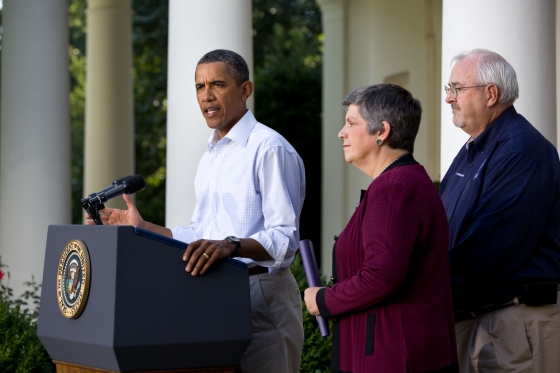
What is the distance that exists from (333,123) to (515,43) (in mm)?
9740

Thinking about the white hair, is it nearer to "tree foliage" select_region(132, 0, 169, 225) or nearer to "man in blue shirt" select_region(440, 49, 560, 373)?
"man in blue shirt" select_region(440, 49, 560, 373)

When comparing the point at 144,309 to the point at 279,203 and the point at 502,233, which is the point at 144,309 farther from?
the point at 502,233

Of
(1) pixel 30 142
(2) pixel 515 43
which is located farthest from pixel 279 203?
(1) pixel 30 142

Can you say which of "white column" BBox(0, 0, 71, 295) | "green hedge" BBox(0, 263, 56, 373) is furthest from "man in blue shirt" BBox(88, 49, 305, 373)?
"white column" BBox(0, 0, 71, 295)

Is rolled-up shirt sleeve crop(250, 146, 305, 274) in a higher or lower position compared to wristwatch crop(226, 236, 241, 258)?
higher

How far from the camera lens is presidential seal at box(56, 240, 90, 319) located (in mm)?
3699

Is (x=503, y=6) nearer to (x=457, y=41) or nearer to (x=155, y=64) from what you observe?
(x=457, y=41)

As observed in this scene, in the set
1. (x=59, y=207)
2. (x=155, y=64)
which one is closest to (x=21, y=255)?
(x=59, y=207)

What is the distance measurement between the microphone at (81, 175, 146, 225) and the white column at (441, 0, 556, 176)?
9.45 feet

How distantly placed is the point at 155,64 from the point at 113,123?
15.1 meters

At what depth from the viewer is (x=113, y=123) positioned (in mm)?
14773

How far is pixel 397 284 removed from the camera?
338 cm

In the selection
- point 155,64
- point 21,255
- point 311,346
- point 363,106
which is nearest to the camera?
point 363,106

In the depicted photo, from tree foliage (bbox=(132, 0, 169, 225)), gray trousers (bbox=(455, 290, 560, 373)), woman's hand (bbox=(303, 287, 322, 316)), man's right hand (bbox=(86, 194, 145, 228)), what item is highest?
tree foliage (bbox=(132, 0, 169, 225))
